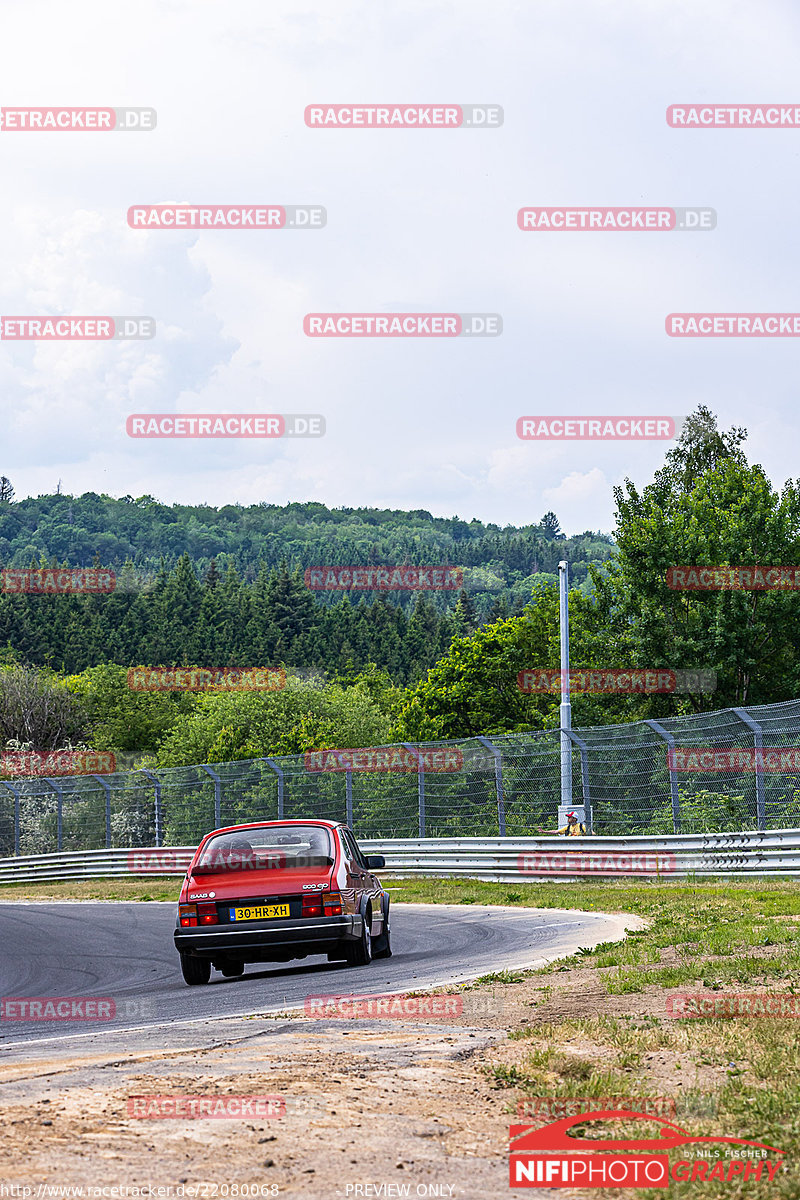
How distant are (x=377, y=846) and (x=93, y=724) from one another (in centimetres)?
8061

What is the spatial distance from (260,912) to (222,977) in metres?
1.56

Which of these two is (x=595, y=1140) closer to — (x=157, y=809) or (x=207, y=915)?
(x=207, y=915)

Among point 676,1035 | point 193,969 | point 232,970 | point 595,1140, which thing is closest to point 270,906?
point 193,969

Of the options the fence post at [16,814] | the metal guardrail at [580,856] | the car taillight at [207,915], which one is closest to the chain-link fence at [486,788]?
the metal guardrail at [580,856]

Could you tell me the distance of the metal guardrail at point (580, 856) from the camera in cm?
1917

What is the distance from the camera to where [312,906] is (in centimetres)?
1106

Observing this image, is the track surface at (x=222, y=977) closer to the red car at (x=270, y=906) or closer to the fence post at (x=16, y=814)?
the red car at (x=270, y=906)

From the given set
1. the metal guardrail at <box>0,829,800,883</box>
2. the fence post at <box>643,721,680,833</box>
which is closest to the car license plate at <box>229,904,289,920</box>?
the metal guardrail at <box>0,829,800,883</box>

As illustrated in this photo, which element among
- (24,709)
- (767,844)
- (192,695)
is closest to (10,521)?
(192,695)

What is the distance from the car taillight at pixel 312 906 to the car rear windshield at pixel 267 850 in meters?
0.38

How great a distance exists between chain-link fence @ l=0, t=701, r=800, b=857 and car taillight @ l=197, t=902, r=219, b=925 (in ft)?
34.9

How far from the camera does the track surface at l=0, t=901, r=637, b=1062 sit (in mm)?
9133

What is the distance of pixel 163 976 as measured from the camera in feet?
39.8

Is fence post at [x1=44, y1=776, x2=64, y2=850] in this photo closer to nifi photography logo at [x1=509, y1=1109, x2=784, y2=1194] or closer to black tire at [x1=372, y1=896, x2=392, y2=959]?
black tire at [x1=372, y1=896, x2=392, y2=959]
